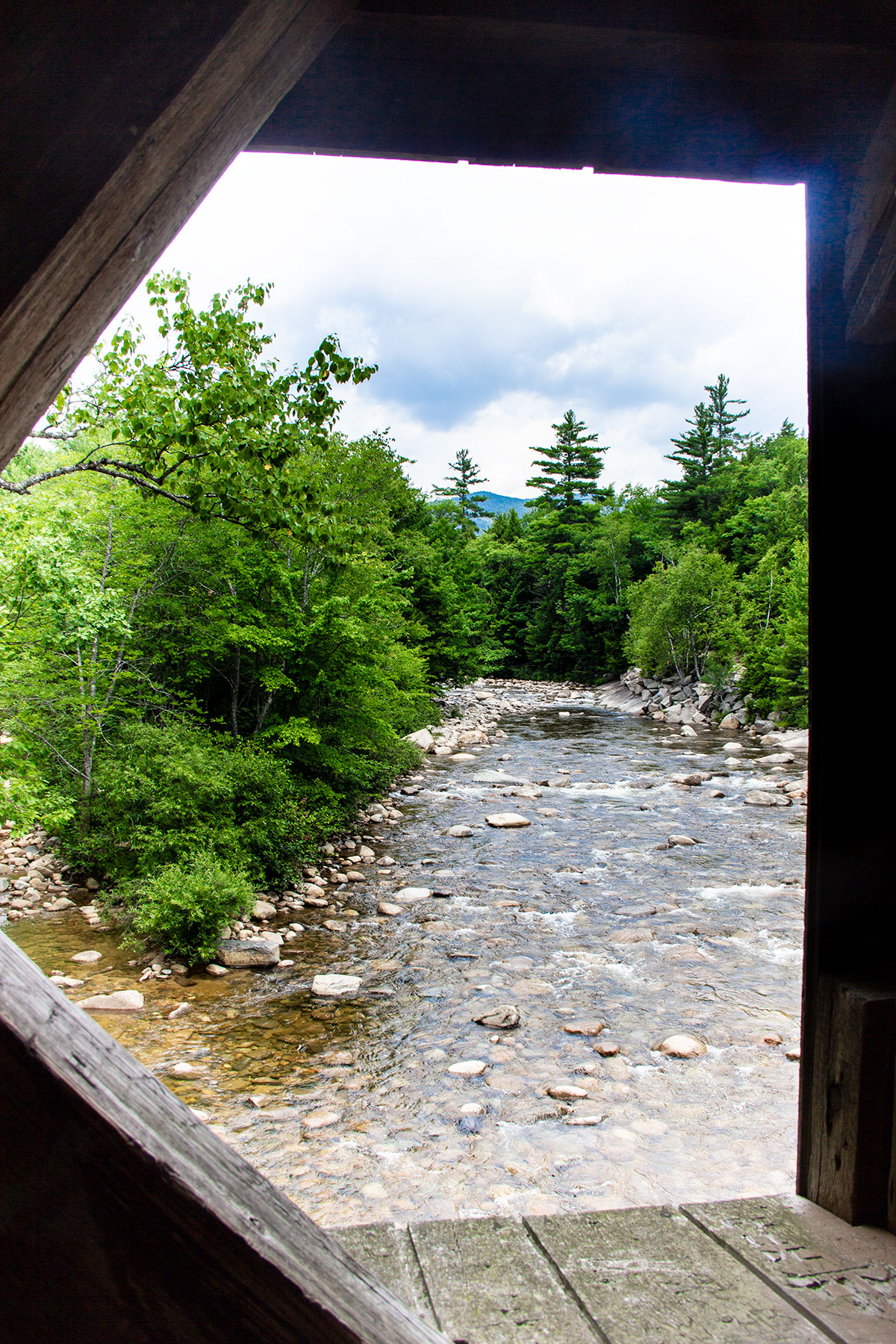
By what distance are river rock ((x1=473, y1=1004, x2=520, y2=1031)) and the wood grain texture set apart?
16.8 feet

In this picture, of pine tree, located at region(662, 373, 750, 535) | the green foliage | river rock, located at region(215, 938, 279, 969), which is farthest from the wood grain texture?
pine tree, located at region(662, 373, 750, 535)

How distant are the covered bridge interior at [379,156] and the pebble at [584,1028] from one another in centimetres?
371

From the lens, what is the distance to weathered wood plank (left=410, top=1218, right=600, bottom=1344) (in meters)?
1.25

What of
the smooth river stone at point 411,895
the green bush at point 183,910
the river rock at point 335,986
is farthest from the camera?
the smooth river stone at point 411,895

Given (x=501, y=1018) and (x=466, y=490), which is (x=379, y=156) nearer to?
(x=501, y=1018)

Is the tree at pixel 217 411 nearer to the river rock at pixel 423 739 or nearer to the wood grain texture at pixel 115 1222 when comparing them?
the wood grain texture at pixel 115 1222

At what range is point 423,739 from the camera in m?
15.9

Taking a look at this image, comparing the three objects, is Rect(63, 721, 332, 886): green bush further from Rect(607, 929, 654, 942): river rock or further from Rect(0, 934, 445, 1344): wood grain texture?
Rect(0, 934, 445, 1344): wood grain texture

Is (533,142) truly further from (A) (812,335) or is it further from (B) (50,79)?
(B) (50,79)

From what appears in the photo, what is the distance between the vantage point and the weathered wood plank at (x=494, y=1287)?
125cm

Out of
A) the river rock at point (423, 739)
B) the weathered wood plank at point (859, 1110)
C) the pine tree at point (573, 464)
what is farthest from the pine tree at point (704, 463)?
the weathered wood plank at point (859, 1110)

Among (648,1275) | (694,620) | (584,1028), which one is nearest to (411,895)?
(584,1028)

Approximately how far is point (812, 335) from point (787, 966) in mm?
5759

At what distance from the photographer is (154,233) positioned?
0.72 meters
